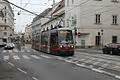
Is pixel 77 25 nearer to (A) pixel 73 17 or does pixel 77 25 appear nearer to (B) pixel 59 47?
Result: (A) pixel 73 17

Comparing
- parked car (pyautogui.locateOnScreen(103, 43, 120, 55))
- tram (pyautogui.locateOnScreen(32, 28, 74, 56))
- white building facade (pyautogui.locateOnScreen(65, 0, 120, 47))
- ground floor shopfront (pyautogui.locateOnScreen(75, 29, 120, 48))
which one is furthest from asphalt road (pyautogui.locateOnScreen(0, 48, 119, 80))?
white building facade (pyautogui.locateOnScreen(65, 0, 120, 47))

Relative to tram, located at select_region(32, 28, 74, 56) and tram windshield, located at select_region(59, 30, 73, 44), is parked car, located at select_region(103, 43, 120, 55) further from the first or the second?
tram windshield, located at select_region(59, 30, 73, 44)

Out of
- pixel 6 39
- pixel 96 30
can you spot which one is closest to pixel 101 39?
pixel 96 30

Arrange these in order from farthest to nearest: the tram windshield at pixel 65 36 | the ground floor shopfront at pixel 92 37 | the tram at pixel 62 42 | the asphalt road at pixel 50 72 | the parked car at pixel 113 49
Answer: the ground floor shopfront at pixel 92 37 → the parked car at pixel 113 49 → the tram windshield at pixel 65 36 → the tram at pixel 62 42 → the asphalt road at pixel 50 72

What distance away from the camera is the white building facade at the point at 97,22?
66.6m

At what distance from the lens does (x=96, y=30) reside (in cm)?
6700

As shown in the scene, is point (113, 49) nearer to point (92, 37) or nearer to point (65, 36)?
point (65, 36)

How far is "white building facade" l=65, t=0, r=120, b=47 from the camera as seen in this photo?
6662 cm

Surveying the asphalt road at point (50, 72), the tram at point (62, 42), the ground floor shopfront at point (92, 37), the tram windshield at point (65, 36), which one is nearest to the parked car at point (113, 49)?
the tram at point (62, 42)

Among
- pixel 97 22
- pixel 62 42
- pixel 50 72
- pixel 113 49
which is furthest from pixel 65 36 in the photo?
pixel 97 22

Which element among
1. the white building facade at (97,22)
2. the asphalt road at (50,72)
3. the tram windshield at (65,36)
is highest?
the white building facade at (97,22)

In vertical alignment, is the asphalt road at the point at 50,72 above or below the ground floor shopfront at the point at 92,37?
below

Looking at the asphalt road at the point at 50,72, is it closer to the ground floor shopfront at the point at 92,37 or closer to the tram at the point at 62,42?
the tram at the point at 62,42

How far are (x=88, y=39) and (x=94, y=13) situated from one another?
5.15m
